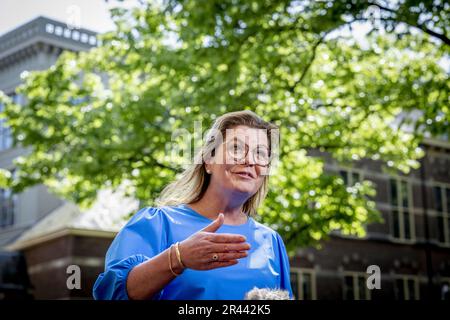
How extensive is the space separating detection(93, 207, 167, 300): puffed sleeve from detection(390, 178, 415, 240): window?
64.8 feet

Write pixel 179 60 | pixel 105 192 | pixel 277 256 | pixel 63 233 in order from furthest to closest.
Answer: pixel 105 192 → pixel 63 233 → pixel 179 60 → pixel 277 256

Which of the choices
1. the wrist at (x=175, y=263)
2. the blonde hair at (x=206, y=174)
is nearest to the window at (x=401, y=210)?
the blonde hair at (x=206, y=174)

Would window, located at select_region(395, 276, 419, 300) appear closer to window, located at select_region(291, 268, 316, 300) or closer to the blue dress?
window, located at select_region(291, 268, 316, 300)

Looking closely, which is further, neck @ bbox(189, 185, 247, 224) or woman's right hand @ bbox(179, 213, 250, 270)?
neck @ bbox(189, 185, 247, 224)

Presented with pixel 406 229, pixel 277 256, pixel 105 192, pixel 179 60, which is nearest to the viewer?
pixel 277 256

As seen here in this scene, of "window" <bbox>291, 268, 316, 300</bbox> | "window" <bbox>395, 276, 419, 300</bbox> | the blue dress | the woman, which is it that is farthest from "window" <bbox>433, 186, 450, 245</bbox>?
the blue dress

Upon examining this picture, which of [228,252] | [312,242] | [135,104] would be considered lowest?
[228,252]

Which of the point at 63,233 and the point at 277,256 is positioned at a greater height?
the point at 63,233

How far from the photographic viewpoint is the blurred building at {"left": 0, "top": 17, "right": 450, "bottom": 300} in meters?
15.5

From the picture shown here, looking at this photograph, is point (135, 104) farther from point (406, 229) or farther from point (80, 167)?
point (406, 229)

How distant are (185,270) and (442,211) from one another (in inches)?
857

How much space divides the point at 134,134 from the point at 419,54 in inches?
191

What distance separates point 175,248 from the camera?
1.44 m
